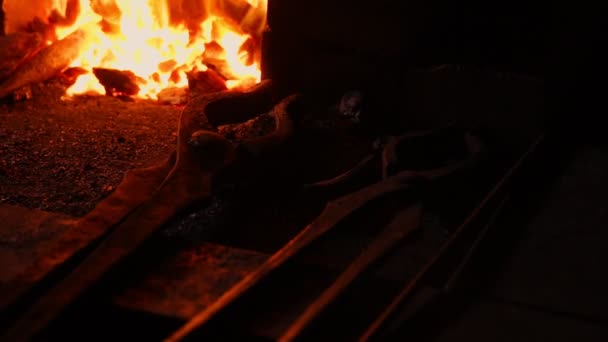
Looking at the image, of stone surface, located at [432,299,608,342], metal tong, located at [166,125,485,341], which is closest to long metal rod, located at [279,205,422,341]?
metal tong, located at [166,125,485,341]

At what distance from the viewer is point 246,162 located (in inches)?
88.9

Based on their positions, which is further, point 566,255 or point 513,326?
point 566,255

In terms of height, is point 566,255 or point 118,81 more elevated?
point 118,81

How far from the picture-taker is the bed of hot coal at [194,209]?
1669 millimetres

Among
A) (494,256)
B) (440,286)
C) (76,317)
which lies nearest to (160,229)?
(76,317)

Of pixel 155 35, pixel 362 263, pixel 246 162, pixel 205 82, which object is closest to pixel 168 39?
pixel 155 35

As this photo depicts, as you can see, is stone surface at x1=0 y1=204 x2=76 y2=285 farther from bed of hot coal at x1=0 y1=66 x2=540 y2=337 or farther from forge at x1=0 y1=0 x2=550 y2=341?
bed of hot coal at x1=0 y1=66 x2=540 y2=337

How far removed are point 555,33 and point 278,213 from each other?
5.41 feet

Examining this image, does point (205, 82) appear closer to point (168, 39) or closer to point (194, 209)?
point (168, 39)

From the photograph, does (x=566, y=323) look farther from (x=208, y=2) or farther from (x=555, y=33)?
(x=208, y=2)

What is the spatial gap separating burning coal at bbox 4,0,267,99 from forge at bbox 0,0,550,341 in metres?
0.01

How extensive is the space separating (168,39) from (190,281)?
8.53 feet

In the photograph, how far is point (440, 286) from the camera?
1790 millimetres

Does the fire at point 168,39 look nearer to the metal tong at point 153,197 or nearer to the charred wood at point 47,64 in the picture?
the charred wood at point 47,64
